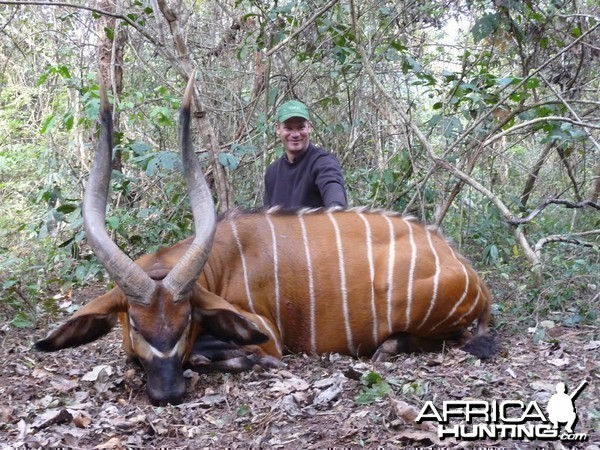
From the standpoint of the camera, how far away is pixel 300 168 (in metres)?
5.40

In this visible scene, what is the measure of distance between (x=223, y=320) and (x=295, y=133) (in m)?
2.07

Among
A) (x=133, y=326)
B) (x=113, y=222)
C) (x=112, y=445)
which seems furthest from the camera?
(x=113, y=222)

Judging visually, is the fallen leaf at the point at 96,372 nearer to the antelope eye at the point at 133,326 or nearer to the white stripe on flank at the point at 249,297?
the antelope eye at the point at 133,326

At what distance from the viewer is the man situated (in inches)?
205

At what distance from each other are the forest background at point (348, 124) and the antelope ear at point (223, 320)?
4.77 ft

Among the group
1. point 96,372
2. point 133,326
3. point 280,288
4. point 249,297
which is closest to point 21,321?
point 96,372

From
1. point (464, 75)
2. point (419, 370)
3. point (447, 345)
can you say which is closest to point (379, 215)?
point (447, 345)

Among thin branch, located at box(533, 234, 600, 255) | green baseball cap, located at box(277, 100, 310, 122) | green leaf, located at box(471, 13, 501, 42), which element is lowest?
thin branch, located at box(533, 234, 600, 255)

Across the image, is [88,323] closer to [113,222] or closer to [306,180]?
[113,222]

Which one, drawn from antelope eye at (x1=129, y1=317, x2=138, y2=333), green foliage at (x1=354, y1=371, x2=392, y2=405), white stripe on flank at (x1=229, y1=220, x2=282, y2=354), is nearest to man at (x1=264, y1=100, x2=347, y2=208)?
white stripe on flank at (x1=229, y1=220, x2=282, y2=354)

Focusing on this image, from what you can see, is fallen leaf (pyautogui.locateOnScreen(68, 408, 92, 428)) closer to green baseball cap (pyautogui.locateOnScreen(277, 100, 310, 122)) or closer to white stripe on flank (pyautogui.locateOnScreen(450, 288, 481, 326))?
white stripe on flank (pyautogui.locateOnScreen(450, 288, 481, 326))

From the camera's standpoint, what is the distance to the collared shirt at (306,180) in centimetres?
514

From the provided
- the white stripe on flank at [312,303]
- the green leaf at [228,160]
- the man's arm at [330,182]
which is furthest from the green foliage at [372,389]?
the green leaf at [228,160]

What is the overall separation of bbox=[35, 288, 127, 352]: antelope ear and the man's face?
Answer: 85.4 inches
